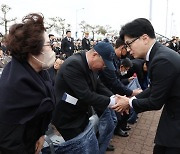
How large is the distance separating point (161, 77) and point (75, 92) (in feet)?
3.15

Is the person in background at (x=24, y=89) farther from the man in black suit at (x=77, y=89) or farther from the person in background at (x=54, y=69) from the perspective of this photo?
the person in background at (x=54, y=69)

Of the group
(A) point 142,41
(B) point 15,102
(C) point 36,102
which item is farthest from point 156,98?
(B) point 15,102

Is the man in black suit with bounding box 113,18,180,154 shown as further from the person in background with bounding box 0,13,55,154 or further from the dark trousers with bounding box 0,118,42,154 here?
the dark trousers with bounding box 0,118,42,154

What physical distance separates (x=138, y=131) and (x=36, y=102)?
4064 millimetres

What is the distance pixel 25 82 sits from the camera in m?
1.79

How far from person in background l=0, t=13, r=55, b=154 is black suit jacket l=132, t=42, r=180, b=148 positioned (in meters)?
1.01

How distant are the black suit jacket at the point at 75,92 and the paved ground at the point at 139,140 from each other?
1815 mm

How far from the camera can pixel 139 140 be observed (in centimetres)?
Answer: 498

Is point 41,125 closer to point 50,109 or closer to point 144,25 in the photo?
point 50,109

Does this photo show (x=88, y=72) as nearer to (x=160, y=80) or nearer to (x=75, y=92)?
(x=75, y=92)

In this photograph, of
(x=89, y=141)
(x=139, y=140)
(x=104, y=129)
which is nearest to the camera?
(x=89, y=141)

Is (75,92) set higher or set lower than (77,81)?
lower

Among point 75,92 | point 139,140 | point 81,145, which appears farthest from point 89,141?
point 139,140

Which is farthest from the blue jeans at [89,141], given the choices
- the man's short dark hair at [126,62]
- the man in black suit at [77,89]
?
the man's short dark hair at [126,62]
